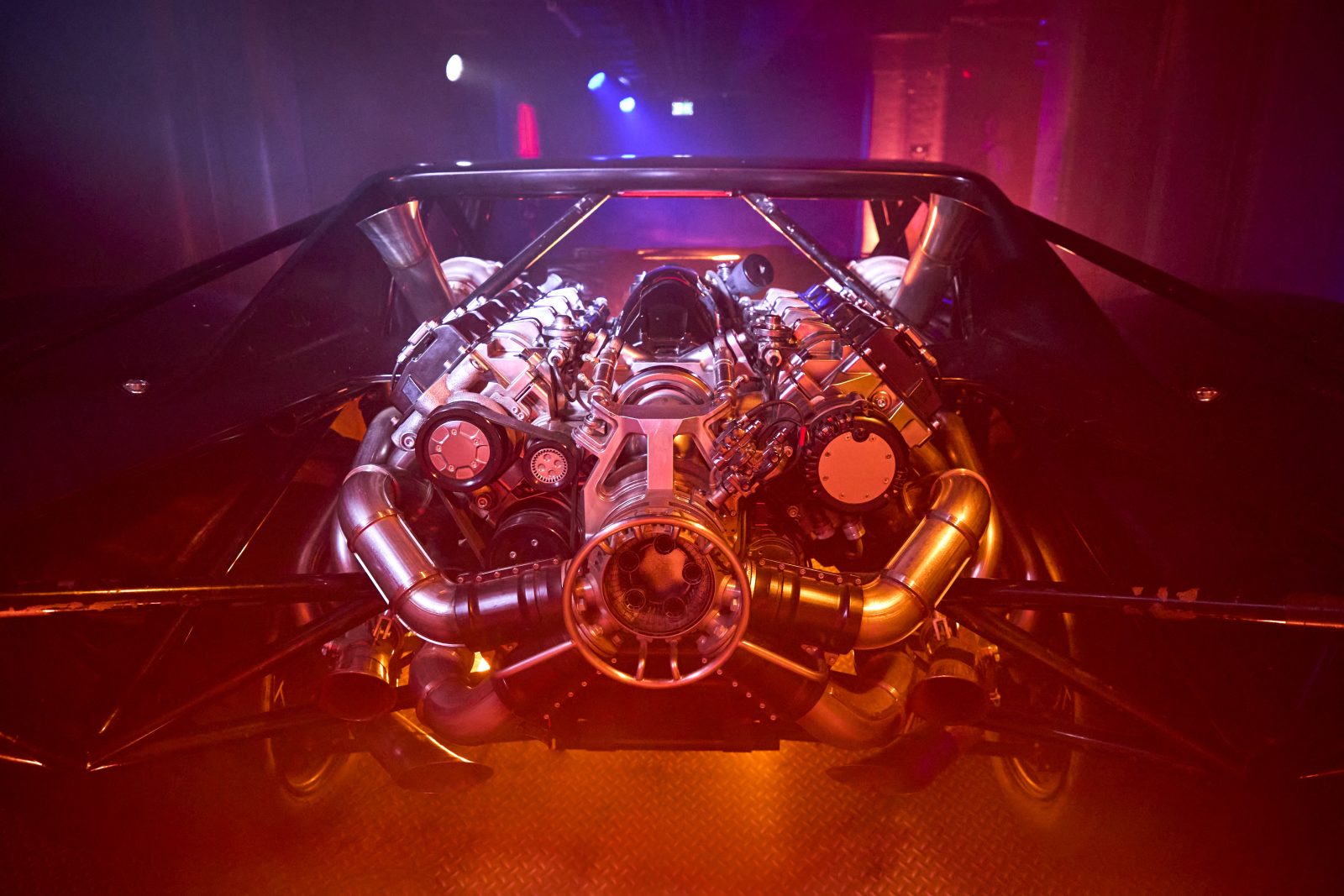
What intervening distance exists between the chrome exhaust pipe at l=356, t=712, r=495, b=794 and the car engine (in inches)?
4.8

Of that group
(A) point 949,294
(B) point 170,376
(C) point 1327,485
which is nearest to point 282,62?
(B) point 170,376

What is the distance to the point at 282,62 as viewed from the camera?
417cm

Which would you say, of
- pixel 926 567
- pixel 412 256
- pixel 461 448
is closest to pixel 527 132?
pixel 412 256

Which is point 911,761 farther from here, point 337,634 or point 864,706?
point 337,634

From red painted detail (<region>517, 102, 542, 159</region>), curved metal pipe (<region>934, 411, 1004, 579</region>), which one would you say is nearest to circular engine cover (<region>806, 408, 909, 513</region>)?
curved metal pipe (<region>934, 411, 1004, 579</region>)

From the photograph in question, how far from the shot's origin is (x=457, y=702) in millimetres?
1613

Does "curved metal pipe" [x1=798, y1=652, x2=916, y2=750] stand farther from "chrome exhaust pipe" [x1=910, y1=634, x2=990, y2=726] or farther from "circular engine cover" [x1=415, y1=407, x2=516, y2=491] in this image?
"circular engine cover" [x1=415, y1=407, x2=516, y2=491]

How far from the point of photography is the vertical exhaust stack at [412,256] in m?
2.21

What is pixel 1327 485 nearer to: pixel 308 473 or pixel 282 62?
pixel 308 473

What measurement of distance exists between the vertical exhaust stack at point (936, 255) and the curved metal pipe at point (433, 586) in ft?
4.49

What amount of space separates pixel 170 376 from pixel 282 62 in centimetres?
297

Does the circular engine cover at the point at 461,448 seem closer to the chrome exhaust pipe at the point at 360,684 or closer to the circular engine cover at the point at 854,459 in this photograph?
the chrome exhaust pipe at the point at 360,684

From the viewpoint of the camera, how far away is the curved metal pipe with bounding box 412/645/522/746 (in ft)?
5.28

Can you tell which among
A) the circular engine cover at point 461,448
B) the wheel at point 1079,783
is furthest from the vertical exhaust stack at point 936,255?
the circular engine cover at point 461,448
